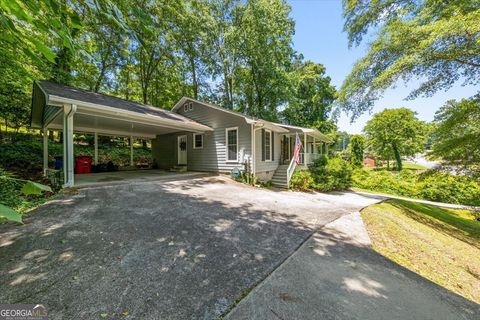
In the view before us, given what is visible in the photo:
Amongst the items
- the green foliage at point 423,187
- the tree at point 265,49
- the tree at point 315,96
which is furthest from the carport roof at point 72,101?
the tree at point 315,96

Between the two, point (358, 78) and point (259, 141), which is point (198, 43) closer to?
point (259, 141)

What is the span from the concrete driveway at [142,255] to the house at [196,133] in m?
4.57

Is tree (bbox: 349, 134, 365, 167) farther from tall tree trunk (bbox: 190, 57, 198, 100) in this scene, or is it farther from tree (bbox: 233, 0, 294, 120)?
tall tree trunk (bbox: 190, 57, 198, 100)

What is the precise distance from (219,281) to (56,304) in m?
1.66

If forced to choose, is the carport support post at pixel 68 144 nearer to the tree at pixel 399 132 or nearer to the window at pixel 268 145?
the window at pixel 268 145

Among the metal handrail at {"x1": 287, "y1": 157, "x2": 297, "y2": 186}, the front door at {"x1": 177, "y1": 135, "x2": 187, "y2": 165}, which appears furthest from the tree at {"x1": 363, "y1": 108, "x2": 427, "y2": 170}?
the front door at {"x1": 177, "y1": 135, "x2": 187, "y2": 165}

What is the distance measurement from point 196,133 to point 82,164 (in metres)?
5.93

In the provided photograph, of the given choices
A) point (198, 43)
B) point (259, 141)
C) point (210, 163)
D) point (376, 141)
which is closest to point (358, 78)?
point (259, 141)

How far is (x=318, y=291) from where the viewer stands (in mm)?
2385

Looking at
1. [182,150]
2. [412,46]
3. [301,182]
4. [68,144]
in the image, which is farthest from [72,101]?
[412,46]

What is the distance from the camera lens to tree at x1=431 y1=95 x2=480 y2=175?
6879mm

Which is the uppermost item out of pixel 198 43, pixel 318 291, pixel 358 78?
pixel 198 43

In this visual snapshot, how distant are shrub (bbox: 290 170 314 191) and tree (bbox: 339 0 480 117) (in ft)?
13.5

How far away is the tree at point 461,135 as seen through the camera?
688 cm
